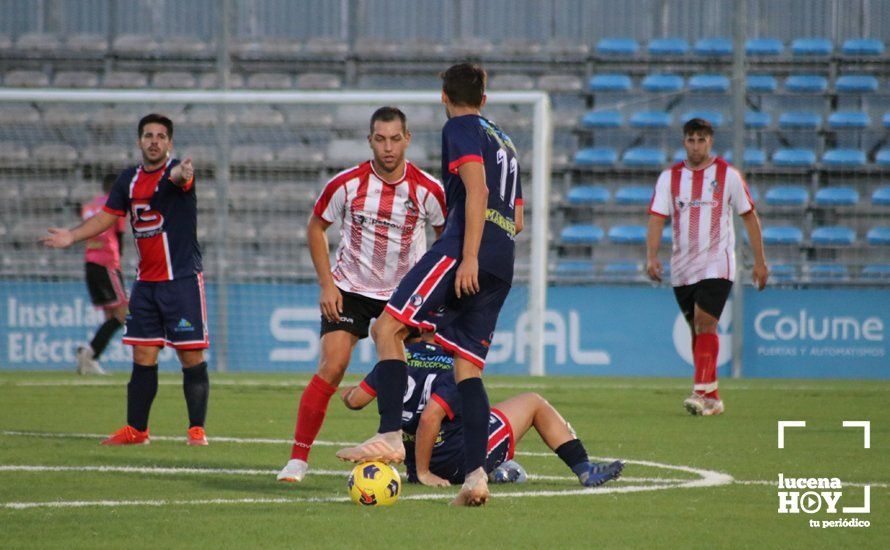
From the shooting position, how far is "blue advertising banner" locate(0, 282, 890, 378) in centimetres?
1530

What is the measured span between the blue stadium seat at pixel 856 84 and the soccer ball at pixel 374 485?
1515cm

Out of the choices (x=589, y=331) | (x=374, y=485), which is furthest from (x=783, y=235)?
(x=374, y=485)

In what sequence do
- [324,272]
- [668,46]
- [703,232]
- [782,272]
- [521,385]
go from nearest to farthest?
[324,272], [703,232], [521,385], [782,272], [668,46]

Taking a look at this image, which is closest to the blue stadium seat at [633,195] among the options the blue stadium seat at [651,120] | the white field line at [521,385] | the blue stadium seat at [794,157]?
the blue stadium seat at [651,120]

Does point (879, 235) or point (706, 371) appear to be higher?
point (879, 235)

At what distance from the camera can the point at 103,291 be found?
14.4 meters

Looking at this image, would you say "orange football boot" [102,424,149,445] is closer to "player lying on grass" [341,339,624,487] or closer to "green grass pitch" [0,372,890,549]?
"green grass pitch" [0,372,890,549]

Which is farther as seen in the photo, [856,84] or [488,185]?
[856,84]

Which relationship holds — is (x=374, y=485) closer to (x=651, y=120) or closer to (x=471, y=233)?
(x=471, y=233)

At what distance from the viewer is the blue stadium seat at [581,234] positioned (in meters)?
17.5

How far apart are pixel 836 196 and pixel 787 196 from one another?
0.68 m

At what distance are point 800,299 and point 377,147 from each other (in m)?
10.0

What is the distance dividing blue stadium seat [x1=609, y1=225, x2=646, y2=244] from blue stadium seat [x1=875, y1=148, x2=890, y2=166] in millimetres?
3256

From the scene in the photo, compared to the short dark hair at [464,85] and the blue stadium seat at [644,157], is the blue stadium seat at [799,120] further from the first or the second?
the short dark hair at [464,85]
